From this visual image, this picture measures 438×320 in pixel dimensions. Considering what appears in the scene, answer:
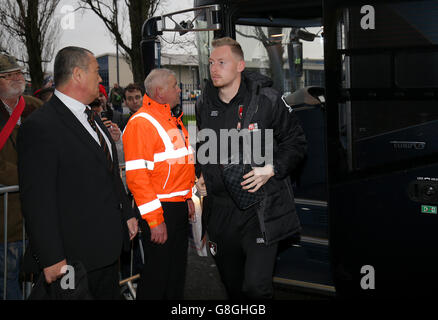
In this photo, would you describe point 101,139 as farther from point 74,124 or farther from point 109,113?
point 109,113

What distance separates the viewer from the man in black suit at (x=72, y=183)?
2.29 m

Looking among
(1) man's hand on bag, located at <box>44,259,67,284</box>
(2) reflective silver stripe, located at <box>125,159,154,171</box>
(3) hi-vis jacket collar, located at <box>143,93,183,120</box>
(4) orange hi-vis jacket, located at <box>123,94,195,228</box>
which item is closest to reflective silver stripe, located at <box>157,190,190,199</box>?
(4) orange hi-vis jacket, located at <box>123,94,195,228</box>

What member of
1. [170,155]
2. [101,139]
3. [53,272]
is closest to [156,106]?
[170,155]

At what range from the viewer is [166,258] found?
350 centimetres

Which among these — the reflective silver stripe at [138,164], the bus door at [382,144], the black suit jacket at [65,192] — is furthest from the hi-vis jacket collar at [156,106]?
the bus door at [382,144]

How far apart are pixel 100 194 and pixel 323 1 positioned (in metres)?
2.04

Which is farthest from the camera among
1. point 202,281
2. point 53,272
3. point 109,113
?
point 109,113

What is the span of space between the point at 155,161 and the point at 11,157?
1.08 meters

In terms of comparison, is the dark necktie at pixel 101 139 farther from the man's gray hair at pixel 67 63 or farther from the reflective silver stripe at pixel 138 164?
the reflective silver stripe at pixel 138 164

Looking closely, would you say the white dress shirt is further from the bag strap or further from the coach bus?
the coach bus

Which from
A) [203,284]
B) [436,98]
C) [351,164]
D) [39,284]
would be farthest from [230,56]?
[203,284]

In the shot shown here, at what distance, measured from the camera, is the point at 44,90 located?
4.94 m

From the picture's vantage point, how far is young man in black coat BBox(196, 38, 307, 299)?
9.97 feet
